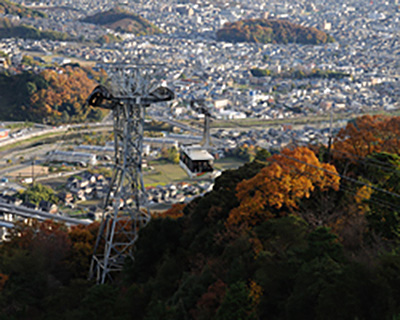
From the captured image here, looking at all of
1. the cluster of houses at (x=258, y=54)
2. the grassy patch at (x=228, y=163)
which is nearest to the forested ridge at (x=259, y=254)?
the grassy patch at (x=228, y=163)

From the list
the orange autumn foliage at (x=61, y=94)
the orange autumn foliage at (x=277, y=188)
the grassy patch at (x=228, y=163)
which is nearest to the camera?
the orange autumn foliage at (x=277, y=188)

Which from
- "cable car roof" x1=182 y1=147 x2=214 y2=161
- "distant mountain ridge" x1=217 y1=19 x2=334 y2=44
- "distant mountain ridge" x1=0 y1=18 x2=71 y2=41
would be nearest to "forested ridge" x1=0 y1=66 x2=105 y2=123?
"distant mountain ridge" x1=0 y1=18 x2=71 y2=41

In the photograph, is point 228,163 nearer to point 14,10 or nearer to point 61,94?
point 61,94

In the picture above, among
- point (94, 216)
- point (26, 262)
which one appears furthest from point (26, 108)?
point (26, 262)

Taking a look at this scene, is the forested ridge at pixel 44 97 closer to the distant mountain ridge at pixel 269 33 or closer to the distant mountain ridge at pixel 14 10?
the distant mountain ridge at pixel 14 10

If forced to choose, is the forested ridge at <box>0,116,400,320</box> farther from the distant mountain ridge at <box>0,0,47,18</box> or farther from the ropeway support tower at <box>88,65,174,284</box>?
the distant mountain ridge at <box>0,0,47,18</box>

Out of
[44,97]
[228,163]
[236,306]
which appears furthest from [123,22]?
[236,306]
